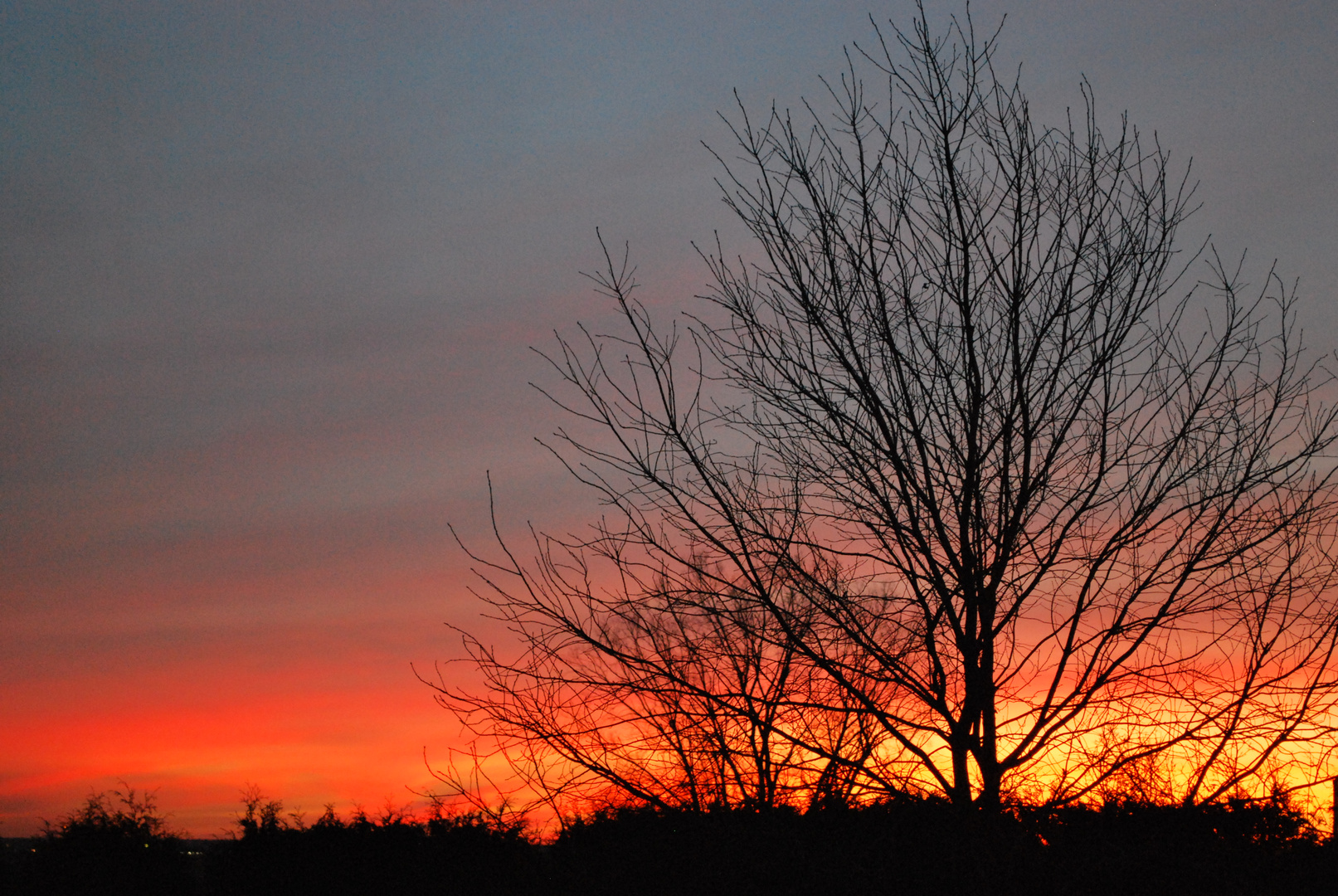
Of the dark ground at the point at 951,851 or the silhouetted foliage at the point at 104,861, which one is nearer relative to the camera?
the dark ground at the point at 951,851

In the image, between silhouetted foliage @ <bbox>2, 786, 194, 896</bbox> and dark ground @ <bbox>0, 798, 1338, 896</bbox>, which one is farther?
silhouetted foliage @ <bbox>2, 786, 194, 896</bbox>

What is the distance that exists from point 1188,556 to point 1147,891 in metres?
1.44

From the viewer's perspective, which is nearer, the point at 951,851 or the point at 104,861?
the point at 951,851

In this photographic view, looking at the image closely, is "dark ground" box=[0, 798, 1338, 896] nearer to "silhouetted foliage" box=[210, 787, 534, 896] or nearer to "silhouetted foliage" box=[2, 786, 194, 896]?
"silhouetted foliage" box=[210, 787, 534, 896]

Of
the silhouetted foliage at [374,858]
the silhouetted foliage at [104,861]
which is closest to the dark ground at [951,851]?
the silhouetted foliage at [374,858]

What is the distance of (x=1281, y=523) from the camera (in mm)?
4895

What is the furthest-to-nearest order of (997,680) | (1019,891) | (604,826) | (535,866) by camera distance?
(535,866) < (604,826) < (997,680) < (1019,891)

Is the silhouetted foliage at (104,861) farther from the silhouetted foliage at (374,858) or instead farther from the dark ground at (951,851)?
the dark ground at (951,851)

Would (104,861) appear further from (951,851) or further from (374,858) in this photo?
(951,851)

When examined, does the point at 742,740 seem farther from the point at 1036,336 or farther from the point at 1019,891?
the point at 1036,336

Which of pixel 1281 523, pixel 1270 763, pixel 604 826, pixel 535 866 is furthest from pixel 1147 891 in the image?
pixel 535 866

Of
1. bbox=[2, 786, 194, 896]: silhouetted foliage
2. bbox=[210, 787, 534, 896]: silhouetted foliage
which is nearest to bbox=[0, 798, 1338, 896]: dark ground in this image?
bbox=[210, 787, 534, 896]: silhouetted foliage

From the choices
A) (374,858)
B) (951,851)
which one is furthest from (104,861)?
(951,851)

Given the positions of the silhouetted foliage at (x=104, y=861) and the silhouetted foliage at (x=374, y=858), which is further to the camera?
the silhouetted foliage at (x=104, y=861)
